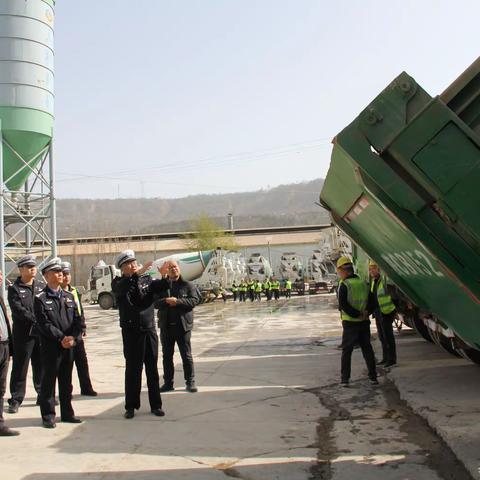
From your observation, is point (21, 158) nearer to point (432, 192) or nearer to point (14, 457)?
point (14, 457)

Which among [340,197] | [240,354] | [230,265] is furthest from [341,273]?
[230,265]

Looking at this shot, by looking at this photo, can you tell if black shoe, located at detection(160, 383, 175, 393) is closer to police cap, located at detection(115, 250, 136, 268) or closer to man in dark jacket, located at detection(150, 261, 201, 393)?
man in dark jacket, located at detection(150, 261, 201, 393)

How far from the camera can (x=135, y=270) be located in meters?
6.26

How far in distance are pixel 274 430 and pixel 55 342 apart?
96.1 inches

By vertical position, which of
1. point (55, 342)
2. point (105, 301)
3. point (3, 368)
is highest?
point (55, 342)

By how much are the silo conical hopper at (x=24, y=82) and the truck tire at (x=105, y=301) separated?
1395 centimetres

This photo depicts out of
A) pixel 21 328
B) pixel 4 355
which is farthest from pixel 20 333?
pixel 4 355

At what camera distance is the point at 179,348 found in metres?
7.34

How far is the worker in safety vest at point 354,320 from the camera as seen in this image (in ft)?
24.5

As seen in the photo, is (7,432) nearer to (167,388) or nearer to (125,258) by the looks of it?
(125,258)

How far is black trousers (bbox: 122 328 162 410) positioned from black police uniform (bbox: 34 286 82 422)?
1.93 feet

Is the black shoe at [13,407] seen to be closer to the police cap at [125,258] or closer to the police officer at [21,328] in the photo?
the police officer at [21,328]

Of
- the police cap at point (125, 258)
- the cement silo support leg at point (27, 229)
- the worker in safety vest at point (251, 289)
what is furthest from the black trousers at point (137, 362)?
the worker in safety vest at point (251, 289)

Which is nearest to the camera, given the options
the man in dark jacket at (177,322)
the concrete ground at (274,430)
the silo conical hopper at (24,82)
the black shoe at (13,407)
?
the concrete ground at (274,430)
